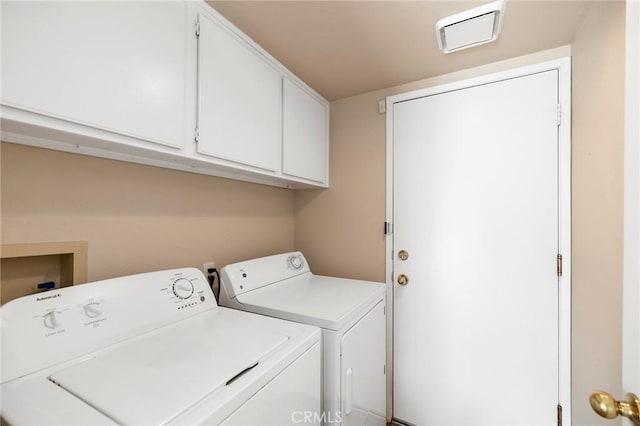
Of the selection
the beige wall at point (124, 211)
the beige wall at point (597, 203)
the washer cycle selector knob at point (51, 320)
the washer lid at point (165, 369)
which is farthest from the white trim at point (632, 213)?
the beige wall at point (124, 211)

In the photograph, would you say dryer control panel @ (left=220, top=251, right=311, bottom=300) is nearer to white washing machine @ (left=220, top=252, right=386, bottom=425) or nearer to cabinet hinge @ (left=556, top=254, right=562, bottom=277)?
white washing machine @ (left=220, top=252, right=386, bottom=425)

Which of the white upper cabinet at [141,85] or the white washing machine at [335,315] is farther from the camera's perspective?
the white washing machine at [335,315]

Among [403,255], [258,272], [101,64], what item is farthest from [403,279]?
[101,64]

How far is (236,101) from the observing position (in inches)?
51.0

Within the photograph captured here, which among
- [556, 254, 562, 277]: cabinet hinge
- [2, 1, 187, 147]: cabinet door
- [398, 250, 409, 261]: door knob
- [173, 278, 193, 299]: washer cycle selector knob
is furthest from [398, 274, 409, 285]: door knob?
[2, 1, 187, 147]: cabinet door

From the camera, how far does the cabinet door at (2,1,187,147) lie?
683mm

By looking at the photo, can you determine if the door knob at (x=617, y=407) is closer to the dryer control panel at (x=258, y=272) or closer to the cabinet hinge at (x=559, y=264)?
the cabinet hinge at (x=559, y=264)

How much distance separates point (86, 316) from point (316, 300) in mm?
940

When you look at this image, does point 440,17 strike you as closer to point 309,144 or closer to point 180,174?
point 309,144

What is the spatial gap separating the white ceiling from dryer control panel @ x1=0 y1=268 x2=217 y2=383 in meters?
1.28

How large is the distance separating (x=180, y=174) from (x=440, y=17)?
5.07 feet

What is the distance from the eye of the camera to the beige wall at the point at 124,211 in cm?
92

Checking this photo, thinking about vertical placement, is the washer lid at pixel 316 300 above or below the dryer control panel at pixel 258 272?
below

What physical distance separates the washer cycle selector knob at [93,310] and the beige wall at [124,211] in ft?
0.73
